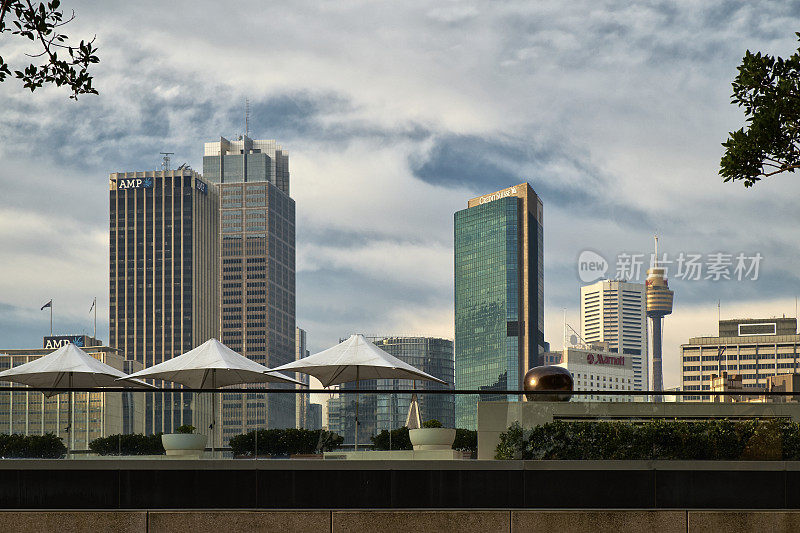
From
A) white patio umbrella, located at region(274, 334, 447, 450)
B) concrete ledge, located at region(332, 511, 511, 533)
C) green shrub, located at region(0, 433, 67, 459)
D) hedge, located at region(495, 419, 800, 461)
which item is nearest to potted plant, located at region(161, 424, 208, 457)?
green shrub, located at region(0, 433, 67, 459)

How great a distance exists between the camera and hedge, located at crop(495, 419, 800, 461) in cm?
2181

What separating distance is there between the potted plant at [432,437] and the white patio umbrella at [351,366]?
3.75 metres

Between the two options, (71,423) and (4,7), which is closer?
(4,7)

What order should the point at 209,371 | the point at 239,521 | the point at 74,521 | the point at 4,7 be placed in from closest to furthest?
the point at 4,7 → the point at 74,521 → the point at 239,521 → the point at 209,371

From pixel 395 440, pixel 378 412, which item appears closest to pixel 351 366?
pixel 378 412

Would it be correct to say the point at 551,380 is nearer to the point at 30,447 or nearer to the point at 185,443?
the point at 185,443

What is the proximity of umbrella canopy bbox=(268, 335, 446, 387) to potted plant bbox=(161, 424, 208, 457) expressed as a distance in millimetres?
4774

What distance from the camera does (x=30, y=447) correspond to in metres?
21.4

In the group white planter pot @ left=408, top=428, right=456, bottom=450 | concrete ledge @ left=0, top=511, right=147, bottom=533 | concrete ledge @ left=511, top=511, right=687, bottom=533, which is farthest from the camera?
white planter pot @ left=408, top=428, right=456, bottom=450

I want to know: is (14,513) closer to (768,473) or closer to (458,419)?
(458,419)

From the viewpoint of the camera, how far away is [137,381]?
25.2 m

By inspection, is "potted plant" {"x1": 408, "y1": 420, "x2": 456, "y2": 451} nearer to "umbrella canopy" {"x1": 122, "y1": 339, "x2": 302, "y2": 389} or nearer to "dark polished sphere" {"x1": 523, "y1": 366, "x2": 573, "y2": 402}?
"dark polished sphere" {"x1": 523, "y1": 366, "x2": 573, "y2": 402}

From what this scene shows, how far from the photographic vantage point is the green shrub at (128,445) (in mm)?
21422

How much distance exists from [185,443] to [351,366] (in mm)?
5731
